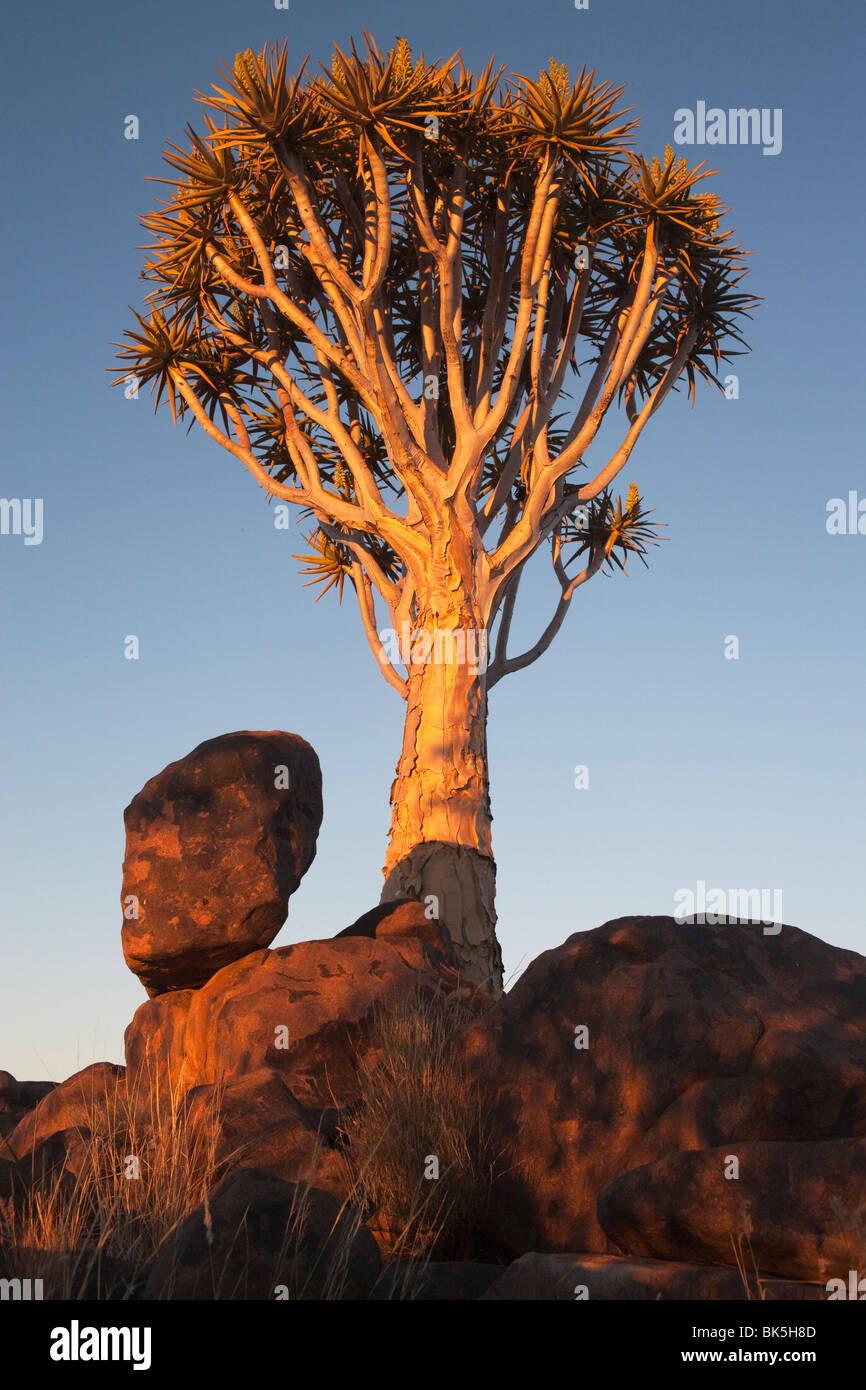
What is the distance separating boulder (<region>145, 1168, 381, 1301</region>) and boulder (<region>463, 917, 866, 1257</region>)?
1347 millimetres

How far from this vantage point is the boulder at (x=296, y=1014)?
8133 millimetres

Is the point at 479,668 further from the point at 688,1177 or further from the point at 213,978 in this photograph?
the point at 688,1177

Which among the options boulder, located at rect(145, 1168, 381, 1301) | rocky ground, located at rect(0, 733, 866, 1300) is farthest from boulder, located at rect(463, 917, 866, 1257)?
boulder, located at rect(145, 1168, 381, 1301)

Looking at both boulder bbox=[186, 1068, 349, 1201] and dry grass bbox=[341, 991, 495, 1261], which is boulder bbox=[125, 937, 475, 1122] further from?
dry grass bbox=[341, 991, 495, 1261]

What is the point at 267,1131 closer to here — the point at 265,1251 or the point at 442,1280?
the point at 442,1280

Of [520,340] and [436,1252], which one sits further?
[520,340]

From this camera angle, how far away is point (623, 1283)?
15.2ft

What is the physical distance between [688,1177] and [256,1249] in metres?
1.69

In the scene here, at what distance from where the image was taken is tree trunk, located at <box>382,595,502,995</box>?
1138 cm

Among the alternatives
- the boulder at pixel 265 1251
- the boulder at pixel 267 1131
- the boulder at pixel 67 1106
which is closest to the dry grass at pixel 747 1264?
the boulder at pixel 265 1251

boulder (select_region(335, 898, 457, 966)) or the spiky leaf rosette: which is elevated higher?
the spiky leaf rosette

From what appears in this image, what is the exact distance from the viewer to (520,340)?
12.0m

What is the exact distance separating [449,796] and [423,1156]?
578cm

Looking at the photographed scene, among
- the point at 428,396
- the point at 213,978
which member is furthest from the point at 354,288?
the point at 213,978
